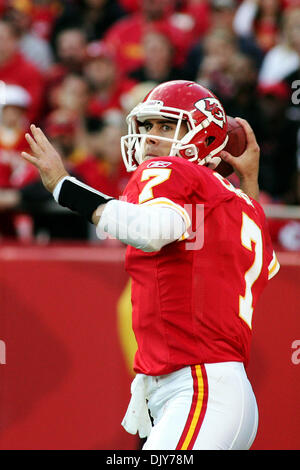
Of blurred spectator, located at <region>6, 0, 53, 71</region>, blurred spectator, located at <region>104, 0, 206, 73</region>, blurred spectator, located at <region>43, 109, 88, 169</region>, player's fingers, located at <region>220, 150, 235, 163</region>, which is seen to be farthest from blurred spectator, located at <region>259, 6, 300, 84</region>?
player's fingers, located at <region>220, 150, 235, 163</region>

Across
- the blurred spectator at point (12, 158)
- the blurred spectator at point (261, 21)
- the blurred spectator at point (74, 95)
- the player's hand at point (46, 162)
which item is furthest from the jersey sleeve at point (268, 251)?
the blurred spectator at point (261, 21)

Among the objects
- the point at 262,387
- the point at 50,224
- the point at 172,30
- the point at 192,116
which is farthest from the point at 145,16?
the point at 192,116

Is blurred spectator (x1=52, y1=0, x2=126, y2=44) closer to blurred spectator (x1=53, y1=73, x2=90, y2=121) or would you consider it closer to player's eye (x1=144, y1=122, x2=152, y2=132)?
blurred spectator (x1=53, y1=73, x2=90, y2=121)

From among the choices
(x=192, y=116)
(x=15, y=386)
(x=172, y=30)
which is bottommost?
(x=15, y=386)

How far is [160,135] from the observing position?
316cm

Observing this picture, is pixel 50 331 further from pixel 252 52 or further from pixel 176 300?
pixel 252 52

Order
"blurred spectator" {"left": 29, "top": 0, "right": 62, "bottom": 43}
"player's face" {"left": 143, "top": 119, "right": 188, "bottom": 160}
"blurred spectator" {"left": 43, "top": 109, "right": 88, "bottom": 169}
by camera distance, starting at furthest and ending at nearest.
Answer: "blurred spectator" {"left": 29, "top": 0, "right": 62, "bottom": 43} < "blurred spectator" {"left": 43, "top": 109, "right": 88, "bottom": 169} < "player's face" {"left": 143, "top": 119, "right": 188, "bottom": 160}

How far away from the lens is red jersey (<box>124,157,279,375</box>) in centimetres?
284

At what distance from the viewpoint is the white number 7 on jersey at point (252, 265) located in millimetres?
2975

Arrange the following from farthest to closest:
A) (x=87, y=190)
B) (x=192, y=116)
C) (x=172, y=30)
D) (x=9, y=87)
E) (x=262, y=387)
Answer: (x=172, y=30), (x=9, y=87), (x=262, y=387), (x=192, y=116), (x=87, y=190)

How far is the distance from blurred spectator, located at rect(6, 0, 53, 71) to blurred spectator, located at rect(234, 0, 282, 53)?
2.09 metres

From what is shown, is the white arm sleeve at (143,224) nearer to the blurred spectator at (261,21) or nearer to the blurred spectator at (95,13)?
the blurred spectator at (261,21)

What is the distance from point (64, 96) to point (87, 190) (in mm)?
4854

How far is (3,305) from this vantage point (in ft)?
15.8
